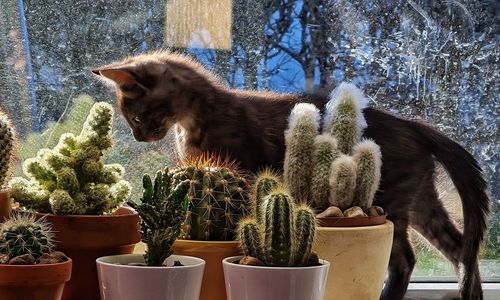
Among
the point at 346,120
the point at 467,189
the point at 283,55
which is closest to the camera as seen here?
the point at 346,120

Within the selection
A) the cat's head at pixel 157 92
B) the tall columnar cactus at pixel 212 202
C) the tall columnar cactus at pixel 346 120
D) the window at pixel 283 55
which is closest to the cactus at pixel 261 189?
the tall columnar cactus at pixel 212 202

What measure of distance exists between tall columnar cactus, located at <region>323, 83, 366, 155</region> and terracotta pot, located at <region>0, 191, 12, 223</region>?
0.62 metres

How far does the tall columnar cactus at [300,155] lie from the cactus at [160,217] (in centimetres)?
30

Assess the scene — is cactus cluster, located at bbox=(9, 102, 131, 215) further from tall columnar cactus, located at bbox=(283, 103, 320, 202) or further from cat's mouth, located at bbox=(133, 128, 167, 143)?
tall columnar cactus, located at bbox=(283, 103, 320, 202)

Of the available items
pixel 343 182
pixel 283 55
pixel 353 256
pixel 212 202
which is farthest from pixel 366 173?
pixel 283 55

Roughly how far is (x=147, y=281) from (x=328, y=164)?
0.46 metres

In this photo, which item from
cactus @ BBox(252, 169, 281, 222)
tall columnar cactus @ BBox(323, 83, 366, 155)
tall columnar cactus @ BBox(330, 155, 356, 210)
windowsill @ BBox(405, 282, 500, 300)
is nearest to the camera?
cactus @ BBox(252, 169, 281, 222)

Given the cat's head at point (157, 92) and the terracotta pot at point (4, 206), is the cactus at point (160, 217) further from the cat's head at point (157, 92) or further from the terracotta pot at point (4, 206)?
the cat's head at point (157, 92)

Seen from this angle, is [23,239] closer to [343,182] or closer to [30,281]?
[30,281]

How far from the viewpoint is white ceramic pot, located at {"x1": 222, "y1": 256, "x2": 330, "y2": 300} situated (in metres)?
1.19

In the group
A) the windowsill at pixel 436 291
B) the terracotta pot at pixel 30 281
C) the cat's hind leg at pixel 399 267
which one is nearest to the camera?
the terracotta pot at pixel 30 281

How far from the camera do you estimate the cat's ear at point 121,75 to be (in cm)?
154

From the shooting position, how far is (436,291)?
183 centimetres

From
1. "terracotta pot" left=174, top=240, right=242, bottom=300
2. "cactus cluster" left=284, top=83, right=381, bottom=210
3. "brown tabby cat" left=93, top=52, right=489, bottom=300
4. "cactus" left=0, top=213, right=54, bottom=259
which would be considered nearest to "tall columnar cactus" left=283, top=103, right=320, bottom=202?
"cactus cluster" left=284, top=83, right=381, bottom=210
